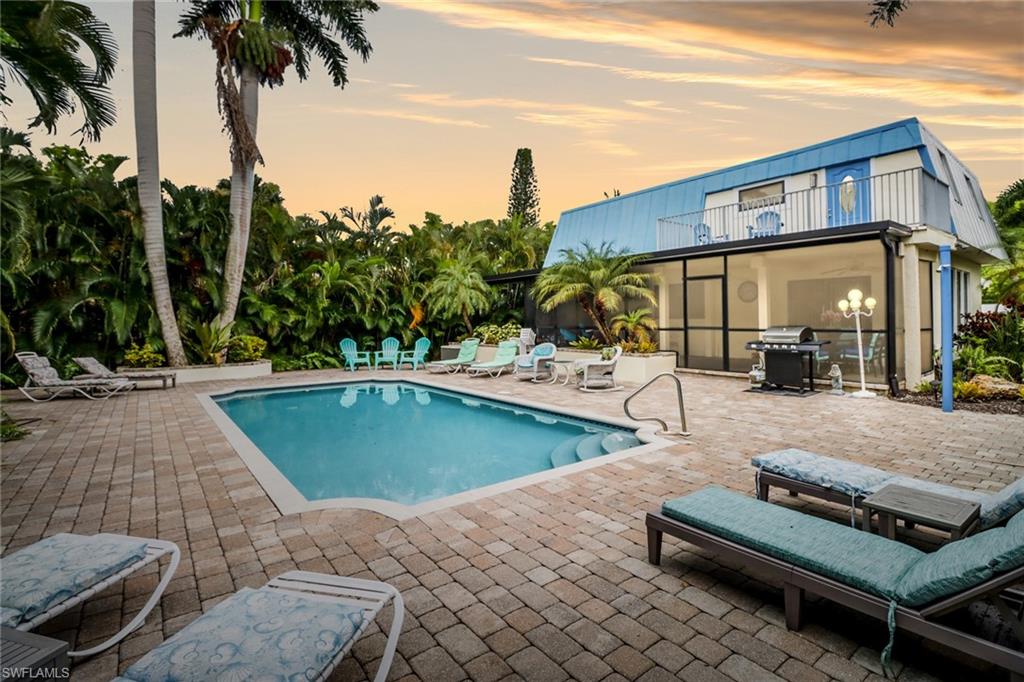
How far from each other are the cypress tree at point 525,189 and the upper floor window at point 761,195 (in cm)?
2802

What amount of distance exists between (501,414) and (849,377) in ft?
25.0

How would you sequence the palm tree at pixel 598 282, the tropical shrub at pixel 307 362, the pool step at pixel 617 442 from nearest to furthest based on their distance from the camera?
the pool step at pixel 617 442 < the palm tree at pixel 598 282 < the tropical shrub at pixel 307 362

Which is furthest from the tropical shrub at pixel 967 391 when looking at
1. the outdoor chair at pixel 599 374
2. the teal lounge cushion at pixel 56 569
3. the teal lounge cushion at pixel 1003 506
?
the teal lounge cushion at pixel 56 569

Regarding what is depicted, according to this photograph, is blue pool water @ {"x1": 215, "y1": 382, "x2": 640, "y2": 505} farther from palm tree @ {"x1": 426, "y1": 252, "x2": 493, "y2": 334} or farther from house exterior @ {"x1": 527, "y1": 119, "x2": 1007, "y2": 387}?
house exterior @ {"x1": 527, "y1": 119, "x2": 1007, "y2": 387}

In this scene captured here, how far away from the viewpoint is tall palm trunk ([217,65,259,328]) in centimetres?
1452

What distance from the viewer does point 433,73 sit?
14.1 meters

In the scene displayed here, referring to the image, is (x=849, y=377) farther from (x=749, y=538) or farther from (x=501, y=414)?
(x=749, y=538)

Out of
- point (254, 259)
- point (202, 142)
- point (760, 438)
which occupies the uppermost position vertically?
point (202, 142)

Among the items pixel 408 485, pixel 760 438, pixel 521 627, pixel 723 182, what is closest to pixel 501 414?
pixel 408 485

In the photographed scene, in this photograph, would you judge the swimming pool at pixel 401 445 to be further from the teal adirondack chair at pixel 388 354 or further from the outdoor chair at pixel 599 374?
the teal adirondack chair at pixel 388 354

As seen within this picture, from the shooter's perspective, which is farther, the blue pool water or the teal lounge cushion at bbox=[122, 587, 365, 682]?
the blue pool water

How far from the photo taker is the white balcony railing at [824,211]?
37.2 feet

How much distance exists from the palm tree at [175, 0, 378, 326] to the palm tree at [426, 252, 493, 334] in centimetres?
592

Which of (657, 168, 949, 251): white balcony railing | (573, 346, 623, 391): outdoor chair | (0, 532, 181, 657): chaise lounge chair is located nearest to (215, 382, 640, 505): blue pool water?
(573, 346, 623, 391): outdoor chair
